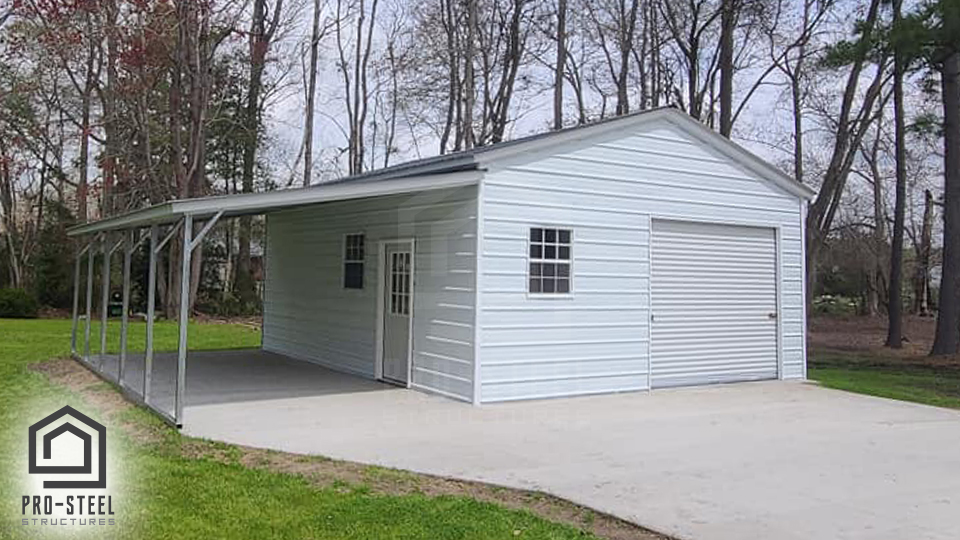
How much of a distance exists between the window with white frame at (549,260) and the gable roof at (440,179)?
94 cm

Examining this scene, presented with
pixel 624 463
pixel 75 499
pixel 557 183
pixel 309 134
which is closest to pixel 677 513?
pixel 624 463

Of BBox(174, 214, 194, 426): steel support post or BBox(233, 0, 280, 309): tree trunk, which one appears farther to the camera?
BBox(233, 0, 280, 309): tree trunk

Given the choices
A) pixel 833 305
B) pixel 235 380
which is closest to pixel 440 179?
pixel 235 380

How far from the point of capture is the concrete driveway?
13.6ft

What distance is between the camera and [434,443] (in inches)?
228

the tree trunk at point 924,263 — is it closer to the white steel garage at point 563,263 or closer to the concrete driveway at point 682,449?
the white steel garage at point 563,263

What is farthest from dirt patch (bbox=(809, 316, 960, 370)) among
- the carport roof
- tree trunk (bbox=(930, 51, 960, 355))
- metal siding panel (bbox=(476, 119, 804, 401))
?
the carport roof

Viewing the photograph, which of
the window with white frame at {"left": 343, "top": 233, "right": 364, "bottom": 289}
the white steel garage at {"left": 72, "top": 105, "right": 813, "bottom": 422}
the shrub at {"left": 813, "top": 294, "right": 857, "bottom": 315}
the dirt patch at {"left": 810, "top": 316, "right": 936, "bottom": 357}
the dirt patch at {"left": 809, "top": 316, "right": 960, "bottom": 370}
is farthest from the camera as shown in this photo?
the shrub at {"left": 813, "top": 294, "right": 857, "bottom": 315}

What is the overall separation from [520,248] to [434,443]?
8.95ft

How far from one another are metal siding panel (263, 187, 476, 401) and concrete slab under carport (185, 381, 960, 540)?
585 mm

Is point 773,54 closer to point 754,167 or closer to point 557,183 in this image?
point 754,167

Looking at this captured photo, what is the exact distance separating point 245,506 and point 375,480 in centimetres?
90

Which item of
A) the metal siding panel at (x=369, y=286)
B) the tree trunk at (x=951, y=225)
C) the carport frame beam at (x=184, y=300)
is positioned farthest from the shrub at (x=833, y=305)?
the carport frame beam at (x=184, y=300)

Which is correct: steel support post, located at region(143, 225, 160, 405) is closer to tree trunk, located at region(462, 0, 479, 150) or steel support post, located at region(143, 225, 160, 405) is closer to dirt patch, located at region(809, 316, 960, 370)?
dirt patch, located at region(809, 316, 960, 370)
